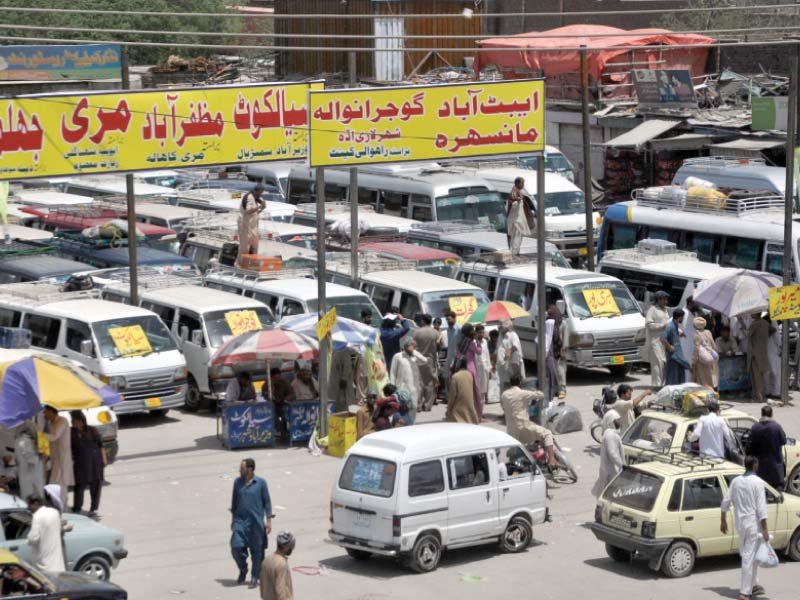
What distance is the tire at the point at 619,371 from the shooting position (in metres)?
27.5

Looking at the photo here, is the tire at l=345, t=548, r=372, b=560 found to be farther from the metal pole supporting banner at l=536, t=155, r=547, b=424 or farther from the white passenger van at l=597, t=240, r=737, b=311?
the white passenger van at l=597, t=240, r=737, b=311

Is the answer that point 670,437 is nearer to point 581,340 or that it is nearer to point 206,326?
point 581,340

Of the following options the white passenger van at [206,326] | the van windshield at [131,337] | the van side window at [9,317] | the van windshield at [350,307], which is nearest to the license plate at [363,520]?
the white passenger van at [206,326]

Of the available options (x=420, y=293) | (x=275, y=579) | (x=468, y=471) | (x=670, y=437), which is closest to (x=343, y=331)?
(x=420, y=293)

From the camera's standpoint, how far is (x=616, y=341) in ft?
86.1

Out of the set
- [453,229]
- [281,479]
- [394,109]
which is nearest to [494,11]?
[453,229]

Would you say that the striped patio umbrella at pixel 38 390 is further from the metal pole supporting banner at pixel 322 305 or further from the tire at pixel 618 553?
the tire at pixel 618 553

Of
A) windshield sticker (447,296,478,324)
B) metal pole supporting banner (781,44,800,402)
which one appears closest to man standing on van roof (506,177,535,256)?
windshield sticker (447,296,478,324)

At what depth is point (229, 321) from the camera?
24.5 metres

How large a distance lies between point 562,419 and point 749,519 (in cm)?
762

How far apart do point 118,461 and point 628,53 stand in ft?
107

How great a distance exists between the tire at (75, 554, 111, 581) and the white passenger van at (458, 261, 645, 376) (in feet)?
38.1

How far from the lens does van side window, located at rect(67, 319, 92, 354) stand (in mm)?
23531

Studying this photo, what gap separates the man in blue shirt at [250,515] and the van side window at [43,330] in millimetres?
8982
